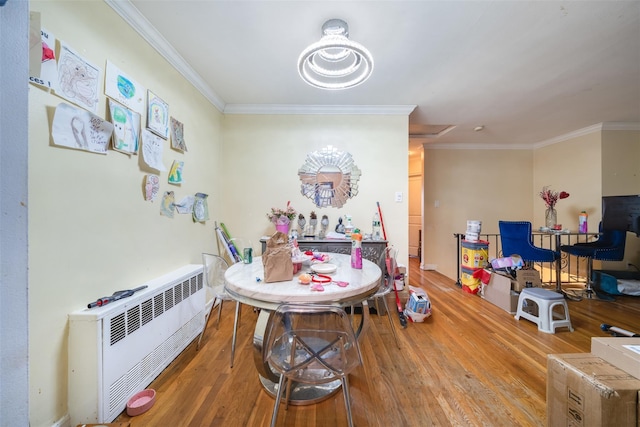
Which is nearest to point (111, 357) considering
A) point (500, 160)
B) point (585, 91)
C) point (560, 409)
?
point (560, 409)

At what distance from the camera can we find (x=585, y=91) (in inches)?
93.4

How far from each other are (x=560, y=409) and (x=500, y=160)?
4532 millimetres

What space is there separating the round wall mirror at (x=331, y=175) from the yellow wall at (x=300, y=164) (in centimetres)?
7

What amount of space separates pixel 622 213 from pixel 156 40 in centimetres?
529

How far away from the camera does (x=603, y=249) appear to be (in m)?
2.75

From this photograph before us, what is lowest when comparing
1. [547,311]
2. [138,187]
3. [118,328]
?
[547,311]

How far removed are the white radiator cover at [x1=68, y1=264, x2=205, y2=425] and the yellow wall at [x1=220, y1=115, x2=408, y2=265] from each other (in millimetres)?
1367

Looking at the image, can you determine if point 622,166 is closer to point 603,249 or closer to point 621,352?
point 603,249

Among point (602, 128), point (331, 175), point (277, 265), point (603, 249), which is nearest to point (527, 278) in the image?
point (603, 249)

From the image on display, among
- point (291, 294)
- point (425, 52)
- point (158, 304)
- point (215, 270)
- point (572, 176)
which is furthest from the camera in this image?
point (572, 176)

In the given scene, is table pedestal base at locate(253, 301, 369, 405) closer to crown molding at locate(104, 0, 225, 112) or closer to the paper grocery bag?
the paper grocery bag

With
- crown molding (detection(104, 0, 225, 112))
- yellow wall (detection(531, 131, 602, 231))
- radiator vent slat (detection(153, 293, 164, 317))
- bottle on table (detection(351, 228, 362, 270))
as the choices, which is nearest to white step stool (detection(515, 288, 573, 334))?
bottle on table (detection(351, 228, 362, 270))

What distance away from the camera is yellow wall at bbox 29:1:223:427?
0.98 m

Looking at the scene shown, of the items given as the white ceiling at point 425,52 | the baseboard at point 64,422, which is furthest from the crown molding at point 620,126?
the baseboard at point 64,422
